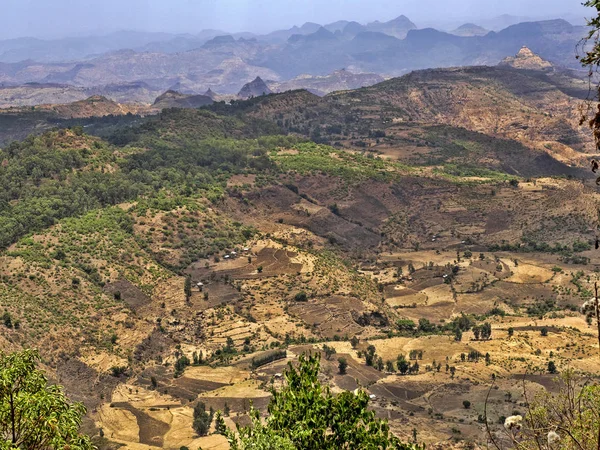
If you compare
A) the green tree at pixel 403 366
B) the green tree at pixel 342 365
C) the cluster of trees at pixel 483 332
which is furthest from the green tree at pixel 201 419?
the cluster of trees at pixel 483 332

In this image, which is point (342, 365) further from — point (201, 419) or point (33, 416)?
point (33, 416)

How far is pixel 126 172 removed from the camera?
332 ft

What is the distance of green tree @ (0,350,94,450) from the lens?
1472 cm

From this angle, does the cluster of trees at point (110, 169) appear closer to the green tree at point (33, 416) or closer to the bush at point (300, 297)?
the bush at point (300, 297)

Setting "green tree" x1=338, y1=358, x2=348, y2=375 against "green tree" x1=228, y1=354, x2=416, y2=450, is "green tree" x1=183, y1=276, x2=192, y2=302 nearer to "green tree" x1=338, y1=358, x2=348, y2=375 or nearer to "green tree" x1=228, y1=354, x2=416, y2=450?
"green tree" x1=338, y1=358, x2=348, y2=375

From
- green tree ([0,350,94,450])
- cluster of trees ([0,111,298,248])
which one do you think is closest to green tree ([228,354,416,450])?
green tree ([0,350,94,450])

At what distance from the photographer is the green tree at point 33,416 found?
48.3 ft

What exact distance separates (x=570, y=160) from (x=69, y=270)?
137 metres

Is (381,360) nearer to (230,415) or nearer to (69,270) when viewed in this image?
(230,415)

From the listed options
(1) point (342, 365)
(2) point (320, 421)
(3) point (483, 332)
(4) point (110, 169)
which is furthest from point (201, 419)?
(4) point (110, 169)

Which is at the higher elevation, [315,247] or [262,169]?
[262,169]

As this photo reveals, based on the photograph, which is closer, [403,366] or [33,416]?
[33,416]

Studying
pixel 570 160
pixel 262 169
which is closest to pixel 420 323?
pixel 262 169

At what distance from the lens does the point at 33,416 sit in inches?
587
